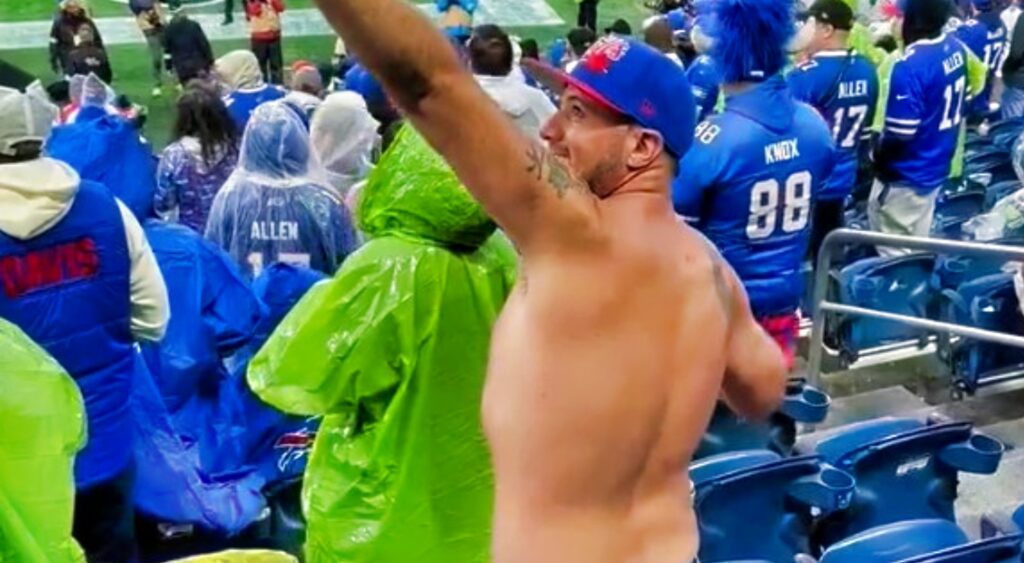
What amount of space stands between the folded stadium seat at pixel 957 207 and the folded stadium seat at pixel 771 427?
268 centimetres

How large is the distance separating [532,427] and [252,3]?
12.9m

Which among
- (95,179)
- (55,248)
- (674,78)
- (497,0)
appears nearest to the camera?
(674,78)

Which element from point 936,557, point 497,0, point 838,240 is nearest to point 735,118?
point 838,240

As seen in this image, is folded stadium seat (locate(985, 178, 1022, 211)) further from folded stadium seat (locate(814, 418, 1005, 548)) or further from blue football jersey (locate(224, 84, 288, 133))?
blue football jersey (locate(224, 84, 288, 133))

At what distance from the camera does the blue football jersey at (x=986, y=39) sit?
8.56 m

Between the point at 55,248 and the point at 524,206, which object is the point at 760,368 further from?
the point at 55,248

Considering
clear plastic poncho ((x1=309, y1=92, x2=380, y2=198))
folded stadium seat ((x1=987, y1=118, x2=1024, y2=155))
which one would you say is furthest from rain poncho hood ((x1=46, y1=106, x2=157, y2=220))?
folded stadium seat ((x1=987, y1=118, x2=1024, y2=155))

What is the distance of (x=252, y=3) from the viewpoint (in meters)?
14.6

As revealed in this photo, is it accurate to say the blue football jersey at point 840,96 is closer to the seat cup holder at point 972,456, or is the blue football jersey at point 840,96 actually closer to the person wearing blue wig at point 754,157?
the person wearing blue wig at point 754,157

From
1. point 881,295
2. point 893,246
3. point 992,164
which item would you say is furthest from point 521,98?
point 992,164

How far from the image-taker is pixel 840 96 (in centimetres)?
664

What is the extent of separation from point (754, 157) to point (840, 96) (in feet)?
7.52

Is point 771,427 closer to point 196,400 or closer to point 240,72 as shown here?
point 196,400

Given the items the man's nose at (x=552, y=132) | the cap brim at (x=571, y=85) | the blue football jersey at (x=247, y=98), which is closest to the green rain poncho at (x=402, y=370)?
the cap brim at (x=571, y=85)
